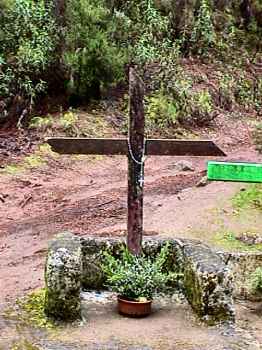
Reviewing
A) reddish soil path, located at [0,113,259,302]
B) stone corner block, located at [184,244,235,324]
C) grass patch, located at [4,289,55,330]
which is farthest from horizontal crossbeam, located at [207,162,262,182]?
reddish soil path, located at [0,113,259,302]

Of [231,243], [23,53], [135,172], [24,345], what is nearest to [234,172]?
[135,172]

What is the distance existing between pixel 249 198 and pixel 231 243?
1.67 m

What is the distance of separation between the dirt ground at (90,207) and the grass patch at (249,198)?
12cm

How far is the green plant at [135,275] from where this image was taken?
4.42 m

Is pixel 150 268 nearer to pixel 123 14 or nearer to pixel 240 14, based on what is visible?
pixel 123 14

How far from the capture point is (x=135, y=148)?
182 inches

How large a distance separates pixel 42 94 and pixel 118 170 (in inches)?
103

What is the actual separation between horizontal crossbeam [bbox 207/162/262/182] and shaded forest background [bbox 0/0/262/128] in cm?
631

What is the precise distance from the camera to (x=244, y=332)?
4.28 m

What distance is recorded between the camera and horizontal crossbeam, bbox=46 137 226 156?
4652 millimetres

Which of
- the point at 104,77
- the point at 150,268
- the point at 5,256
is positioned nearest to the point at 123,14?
the point at 104,77

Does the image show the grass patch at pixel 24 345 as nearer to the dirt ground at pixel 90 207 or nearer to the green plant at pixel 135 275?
the dirt ground at pixel 90 207

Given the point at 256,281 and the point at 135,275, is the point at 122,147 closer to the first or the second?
the point at 135,275

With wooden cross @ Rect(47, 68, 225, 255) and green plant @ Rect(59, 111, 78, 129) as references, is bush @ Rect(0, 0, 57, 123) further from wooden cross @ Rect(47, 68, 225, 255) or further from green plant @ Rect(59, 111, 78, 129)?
wooden cross @ Rect(47, 68, 225, 255)
